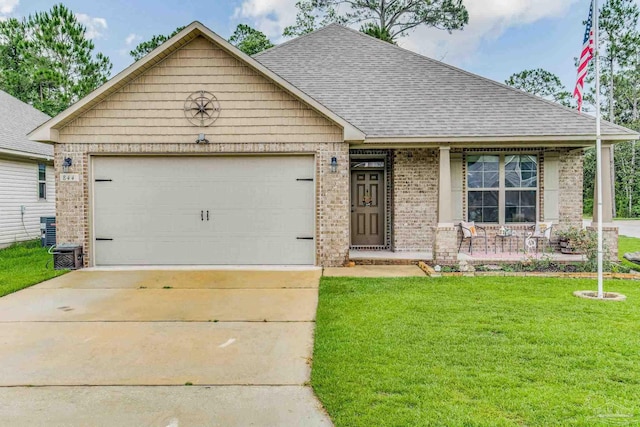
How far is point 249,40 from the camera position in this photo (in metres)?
28.3

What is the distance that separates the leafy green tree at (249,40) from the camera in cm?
2781

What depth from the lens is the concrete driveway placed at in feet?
10.4

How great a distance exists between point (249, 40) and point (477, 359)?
28.0 meters

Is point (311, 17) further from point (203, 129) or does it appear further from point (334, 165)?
point (334, 165)

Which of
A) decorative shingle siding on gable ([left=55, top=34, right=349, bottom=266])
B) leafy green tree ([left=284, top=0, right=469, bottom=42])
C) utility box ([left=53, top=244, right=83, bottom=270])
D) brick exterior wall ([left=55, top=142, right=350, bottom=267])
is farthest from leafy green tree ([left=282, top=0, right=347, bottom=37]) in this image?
utility box ([left=53, top=244, right=83, bottom=270])

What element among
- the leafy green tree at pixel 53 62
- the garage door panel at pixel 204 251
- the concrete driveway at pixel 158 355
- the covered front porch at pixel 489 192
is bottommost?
the concrete driveway at pixel 158 355

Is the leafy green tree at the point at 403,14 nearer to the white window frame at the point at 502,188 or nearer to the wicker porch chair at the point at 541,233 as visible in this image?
the white window frame at the point at 502,188

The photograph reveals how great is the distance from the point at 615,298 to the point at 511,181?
448cm

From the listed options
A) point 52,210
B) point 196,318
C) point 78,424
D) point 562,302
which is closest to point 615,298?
point 562,302

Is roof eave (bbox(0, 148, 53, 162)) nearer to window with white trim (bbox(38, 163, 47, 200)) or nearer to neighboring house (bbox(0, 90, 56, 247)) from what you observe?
neighboring house (bbox(0, 90, 56, 247))

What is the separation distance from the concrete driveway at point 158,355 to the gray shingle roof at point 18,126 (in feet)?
25.2

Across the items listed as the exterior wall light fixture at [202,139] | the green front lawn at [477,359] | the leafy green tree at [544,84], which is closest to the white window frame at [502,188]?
the green front lawn at [477,359]

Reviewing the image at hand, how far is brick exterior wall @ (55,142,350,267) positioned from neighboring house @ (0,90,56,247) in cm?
411

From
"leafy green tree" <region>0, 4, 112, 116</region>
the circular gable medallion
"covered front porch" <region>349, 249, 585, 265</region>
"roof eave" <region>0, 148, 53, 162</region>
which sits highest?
"leafy green tree" <region>0, 4, 112, 116</region>
